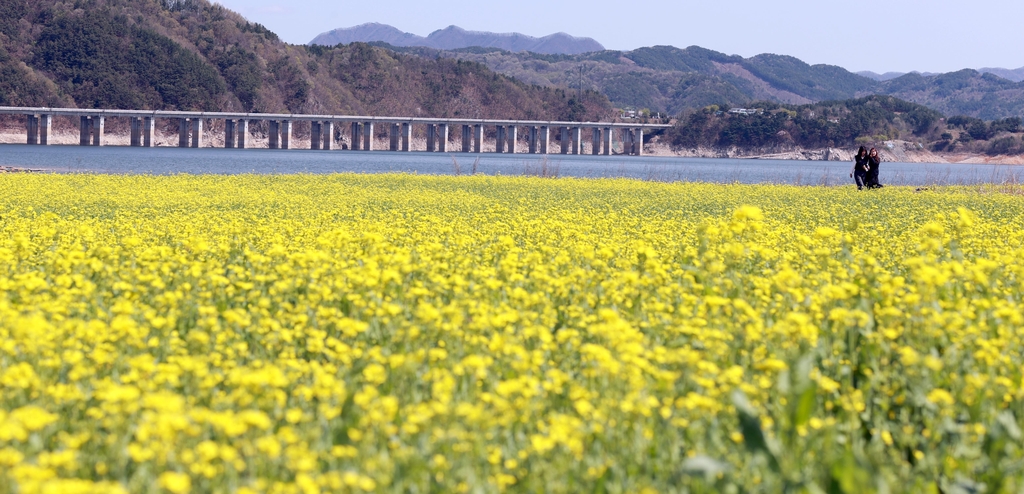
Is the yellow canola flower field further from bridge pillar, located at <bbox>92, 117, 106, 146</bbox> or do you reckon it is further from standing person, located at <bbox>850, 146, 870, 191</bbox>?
bridge pillar, located at <bbox>92, 117, 106, 146</bbox>

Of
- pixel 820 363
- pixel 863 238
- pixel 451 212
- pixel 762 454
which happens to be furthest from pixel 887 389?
pixel 451 212

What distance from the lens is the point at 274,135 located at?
179000 mm

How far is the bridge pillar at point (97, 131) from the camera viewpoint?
158m

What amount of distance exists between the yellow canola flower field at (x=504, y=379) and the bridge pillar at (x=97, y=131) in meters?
159

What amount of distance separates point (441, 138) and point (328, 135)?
24349 mm

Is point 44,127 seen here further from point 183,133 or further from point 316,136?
point 316,136

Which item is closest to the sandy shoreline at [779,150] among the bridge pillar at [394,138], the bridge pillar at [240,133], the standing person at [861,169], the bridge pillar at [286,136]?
the bridge pillar at [286,136]

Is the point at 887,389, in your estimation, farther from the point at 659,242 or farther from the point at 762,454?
the point at 659,242

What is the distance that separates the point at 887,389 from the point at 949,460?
833 millimetres

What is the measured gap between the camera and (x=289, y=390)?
5.97 m

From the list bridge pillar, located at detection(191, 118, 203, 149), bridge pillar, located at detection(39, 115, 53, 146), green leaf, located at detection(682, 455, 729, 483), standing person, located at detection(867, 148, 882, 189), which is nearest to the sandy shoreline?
bridge pillar, located at detection(39, 115, 53, 146)

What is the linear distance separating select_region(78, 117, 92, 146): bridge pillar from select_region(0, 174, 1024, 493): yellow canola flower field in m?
161

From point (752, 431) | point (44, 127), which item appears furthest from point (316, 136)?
point (752, 431)

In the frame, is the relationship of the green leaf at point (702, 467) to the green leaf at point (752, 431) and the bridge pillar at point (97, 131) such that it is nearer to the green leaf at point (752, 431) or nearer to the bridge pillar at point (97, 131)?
the green leaf at point (752, 431)
